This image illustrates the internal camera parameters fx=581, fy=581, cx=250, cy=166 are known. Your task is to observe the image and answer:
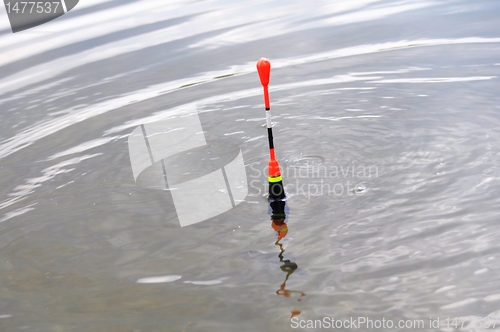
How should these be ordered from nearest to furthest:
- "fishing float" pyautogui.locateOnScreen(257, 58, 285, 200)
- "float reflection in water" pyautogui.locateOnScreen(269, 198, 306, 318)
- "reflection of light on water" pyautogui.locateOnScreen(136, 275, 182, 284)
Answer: "float reflection in water" pyautogui.locateOnScreen(269, 198, 306, 318) → "reflection of light on water" pyautogui.locateOnScreen(136, 275, 182, 284) → "fishing float" pyautogui.locateOnScreen(257, 58, 285, 200)

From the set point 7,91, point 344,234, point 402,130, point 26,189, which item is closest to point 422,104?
point 402,130

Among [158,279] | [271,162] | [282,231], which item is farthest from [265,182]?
[158,279]

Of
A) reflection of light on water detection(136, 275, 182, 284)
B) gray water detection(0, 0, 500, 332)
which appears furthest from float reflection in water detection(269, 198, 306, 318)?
reflection of light on water detection(136, 275, 182, 284)

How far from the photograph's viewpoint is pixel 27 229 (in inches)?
213

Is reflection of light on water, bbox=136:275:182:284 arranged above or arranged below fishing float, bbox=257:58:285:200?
below

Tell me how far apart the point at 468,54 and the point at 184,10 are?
285 inches

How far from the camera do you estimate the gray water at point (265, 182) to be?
399 cm

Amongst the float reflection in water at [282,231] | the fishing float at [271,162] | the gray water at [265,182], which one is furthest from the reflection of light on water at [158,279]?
the fishing float at [271,162]

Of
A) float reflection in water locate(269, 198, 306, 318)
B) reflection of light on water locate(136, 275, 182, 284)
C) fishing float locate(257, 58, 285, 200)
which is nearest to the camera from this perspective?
float reflection in water locate(269, 198, 306, 318)

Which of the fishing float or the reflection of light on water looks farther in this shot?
the fishing float

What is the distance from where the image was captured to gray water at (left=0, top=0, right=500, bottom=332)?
399 cm

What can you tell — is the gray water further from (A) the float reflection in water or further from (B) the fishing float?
(B) the fishing float

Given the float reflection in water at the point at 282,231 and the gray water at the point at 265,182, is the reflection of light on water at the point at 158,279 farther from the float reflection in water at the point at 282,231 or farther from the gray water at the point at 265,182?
the float reflection in water at the point at 282,231

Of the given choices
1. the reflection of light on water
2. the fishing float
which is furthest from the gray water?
the fishing float
